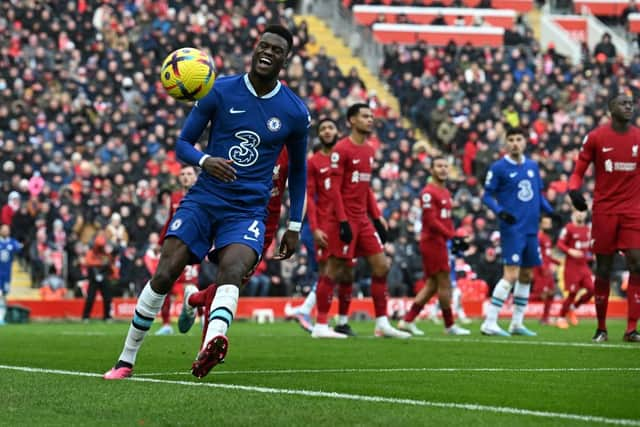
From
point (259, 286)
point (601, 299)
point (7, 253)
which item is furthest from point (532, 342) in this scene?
point (259, 286)

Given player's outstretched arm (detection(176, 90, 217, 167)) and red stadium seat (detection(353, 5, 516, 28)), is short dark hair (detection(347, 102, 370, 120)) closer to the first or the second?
player's outstretched arm (detection(176, 90, 217, 167))

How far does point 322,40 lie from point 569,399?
35106mm

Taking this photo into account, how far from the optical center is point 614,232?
14.6m

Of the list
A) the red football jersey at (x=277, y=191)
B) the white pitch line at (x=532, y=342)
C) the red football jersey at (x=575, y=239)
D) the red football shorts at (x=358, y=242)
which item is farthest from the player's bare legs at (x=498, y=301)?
the red football jersey at (x=277, y=191)

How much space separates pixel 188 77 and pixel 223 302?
1.65m

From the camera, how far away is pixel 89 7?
34062 mm

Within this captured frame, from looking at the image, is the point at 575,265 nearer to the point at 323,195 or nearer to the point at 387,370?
the point at 323,195

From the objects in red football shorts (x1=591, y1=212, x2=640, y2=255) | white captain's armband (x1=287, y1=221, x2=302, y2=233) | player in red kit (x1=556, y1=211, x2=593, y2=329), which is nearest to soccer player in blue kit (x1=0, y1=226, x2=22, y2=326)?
player in red kit (x1=556, y1=211, x2=593, y2=329)

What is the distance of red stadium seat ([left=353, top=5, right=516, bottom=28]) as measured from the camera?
143 ft

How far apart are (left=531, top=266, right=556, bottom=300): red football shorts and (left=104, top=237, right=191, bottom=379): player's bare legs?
15105 millimetres

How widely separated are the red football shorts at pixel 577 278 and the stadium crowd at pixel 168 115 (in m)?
4.89

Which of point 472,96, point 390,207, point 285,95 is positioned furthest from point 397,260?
point 285,95

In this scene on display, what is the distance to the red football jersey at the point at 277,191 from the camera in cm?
1180

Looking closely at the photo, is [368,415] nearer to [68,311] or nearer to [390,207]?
[68,311]
